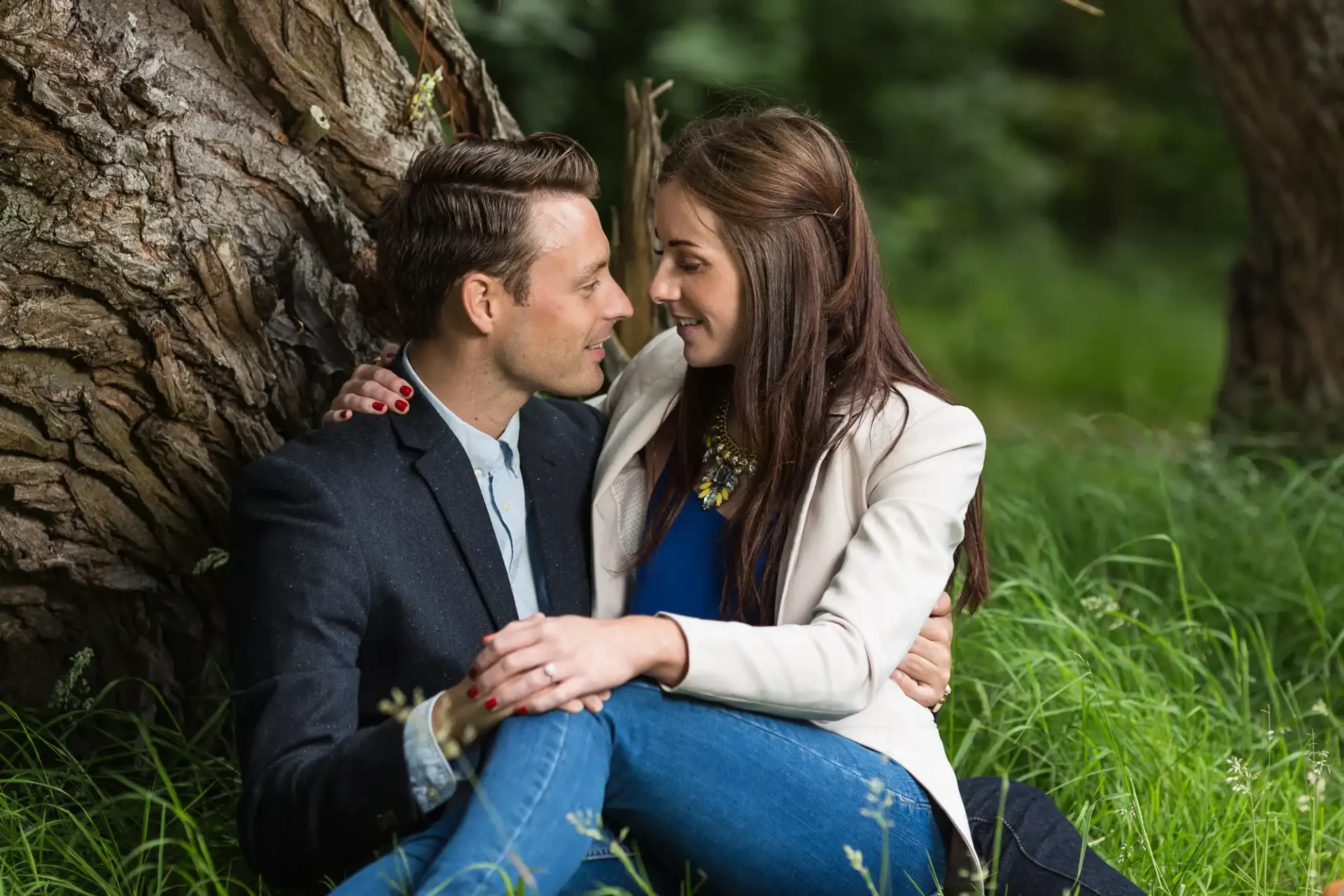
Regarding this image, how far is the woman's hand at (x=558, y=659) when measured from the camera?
2240mm

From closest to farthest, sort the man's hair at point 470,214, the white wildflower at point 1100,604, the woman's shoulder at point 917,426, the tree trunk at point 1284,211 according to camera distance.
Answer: the woman's shoulder at point 917,426, the man's hair at point 470,214, the white wildflower at point 1100,604, the tree trunk at point 1284,211

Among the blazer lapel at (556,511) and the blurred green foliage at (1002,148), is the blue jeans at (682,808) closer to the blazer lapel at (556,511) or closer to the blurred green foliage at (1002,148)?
the blazer lapel at (556,511)

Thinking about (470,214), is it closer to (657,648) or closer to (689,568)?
(689,568)

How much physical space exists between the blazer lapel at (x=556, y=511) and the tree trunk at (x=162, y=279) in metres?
0.50

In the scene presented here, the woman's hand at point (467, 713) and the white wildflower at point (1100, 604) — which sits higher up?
the woman's hand at point (467, 713)

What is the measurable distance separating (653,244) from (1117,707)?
152 centimetres

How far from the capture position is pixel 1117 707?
3.34 meters

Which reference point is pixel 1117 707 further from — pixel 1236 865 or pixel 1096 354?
pixel 1096 354

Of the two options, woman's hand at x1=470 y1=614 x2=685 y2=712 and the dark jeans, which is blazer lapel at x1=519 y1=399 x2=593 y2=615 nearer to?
woman's hand at x1=470 y1=614 x2=685 y2=712

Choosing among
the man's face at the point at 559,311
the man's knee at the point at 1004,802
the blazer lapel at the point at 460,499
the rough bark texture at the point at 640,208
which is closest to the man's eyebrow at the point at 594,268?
the man's face at the point at 559,311

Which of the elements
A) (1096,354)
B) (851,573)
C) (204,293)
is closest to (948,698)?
(851,573)

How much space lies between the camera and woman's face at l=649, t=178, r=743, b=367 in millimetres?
2725

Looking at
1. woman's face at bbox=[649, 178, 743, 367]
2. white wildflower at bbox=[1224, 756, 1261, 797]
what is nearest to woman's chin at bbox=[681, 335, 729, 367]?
woman's face at bbox=[649, 178, 743, 367]

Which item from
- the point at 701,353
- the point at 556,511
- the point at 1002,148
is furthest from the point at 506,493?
the point at 1002,148
